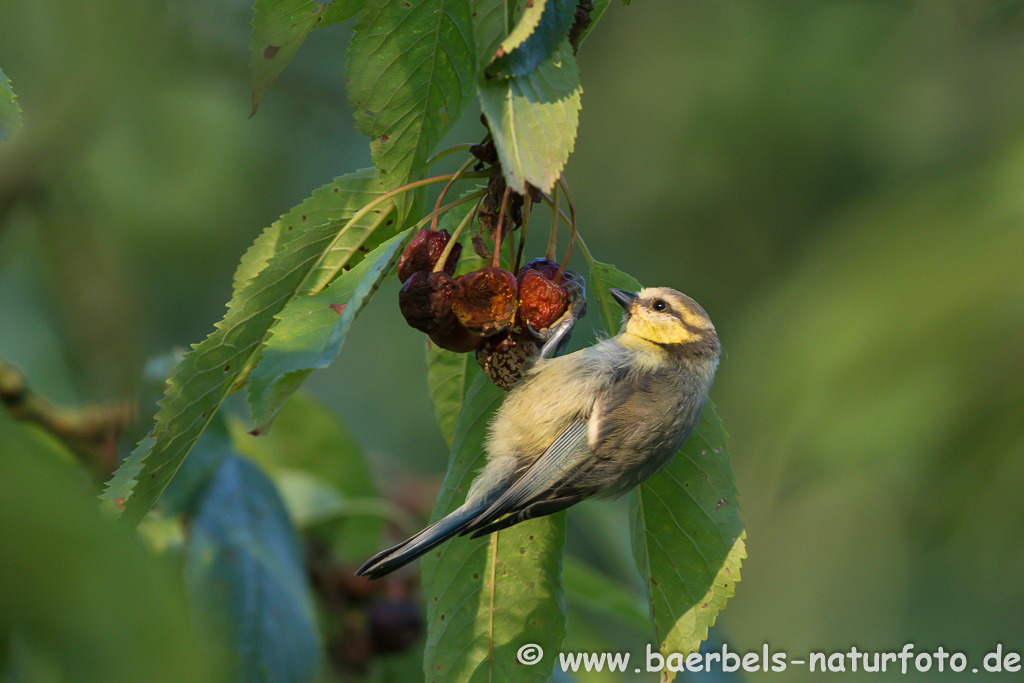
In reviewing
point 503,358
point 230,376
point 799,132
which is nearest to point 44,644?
point 230,376

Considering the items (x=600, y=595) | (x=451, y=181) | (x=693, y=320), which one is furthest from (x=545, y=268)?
(x=600, y=595)

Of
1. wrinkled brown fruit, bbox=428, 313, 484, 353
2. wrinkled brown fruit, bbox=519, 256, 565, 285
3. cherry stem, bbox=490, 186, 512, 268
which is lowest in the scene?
wrinkled brown fruit, bbox=428, 313, 484, 353

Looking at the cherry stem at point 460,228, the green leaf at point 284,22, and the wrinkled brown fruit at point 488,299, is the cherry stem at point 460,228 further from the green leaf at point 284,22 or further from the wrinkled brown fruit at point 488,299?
the green leaf at point 284,22

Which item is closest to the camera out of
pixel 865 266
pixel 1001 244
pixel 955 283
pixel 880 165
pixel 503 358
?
pixel 503 358

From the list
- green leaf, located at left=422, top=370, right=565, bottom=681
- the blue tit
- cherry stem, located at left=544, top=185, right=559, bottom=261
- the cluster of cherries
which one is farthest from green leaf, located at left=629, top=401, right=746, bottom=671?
cherry stem, located at left=544, top=185, right=559, bottom=261

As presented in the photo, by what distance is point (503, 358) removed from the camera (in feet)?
5.53

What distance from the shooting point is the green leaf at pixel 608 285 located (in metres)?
1.73

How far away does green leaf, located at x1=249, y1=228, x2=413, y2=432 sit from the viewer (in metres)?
1.14

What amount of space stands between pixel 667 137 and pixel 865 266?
4203 mm

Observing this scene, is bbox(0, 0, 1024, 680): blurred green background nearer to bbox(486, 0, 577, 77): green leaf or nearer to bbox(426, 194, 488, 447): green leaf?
bbox(486, 0, 577, 77): green leaf

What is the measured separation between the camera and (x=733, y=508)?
5.59 ft

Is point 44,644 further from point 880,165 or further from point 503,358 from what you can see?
point 880,165

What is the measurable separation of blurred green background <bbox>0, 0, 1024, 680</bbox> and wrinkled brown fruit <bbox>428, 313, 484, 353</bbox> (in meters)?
0.98

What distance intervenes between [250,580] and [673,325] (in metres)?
1.38
